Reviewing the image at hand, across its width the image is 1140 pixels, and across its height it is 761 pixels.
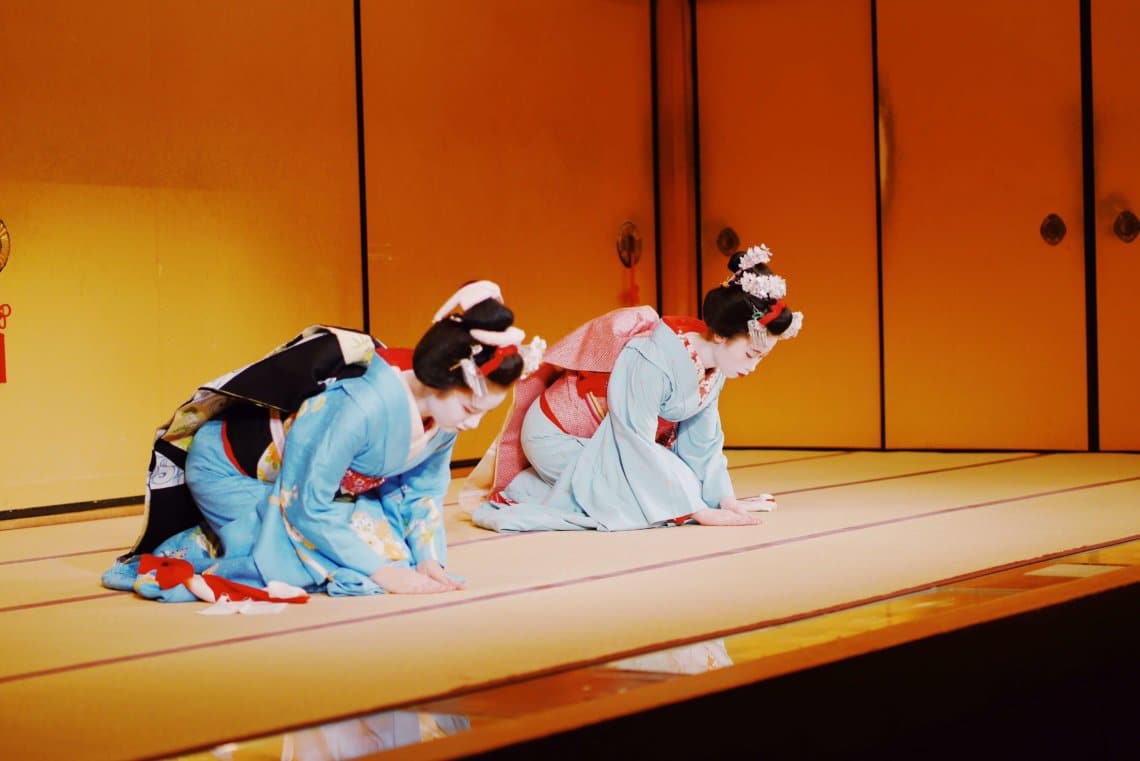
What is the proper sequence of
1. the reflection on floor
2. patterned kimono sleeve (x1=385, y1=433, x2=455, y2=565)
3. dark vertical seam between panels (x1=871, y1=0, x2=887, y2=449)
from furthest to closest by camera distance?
1. dark vertical seam between panels (x1=871, y1=0, x2=887, y2=449)
2. patterned kimono sleeve (x1=385, y1=433, x2=455, y2=565)
3. the reflection on floor

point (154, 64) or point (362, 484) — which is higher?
point (154, 64)

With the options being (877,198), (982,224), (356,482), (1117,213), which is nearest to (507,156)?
(877,198)

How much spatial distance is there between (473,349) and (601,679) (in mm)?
954

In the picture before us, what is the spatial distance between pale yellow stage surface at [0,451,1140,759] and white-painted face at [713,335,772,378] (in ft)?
1.66

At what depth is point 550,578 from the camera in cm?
356

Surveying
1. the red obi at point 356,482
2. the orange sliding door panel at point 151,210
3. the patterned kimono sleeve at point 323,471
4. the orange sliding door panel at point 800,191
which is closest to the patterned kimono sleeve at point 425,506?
the red obi at point 356,482

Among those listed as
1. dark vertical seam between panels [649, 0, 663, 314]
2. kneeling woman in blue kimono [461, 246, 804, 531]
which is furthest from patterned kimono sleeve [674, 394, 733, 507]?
dark vertical seam between panels [649, 0, 663, 314]

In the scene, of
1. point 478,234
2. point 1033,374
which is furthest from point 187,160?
point 1033,374

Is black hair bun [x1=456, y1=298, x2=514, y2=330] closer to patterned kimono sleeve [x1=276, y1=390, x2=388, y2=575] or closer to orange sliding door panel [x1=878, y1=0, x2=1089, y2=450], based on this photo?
patterned kimono sleeve [x1=276, y1=390, x2=388, y2=575]

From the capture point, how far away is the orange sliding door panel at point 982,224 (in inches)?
252

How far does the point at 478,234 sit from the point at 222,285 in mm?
1335

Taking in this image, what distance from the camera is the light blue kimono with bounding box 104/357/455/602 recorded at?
3279mm

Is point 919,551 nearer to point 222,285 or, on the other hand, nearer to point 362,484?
point 362,484

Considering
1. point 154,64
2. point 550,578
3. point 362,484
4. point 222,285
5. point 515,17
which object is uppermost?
point 515,17
